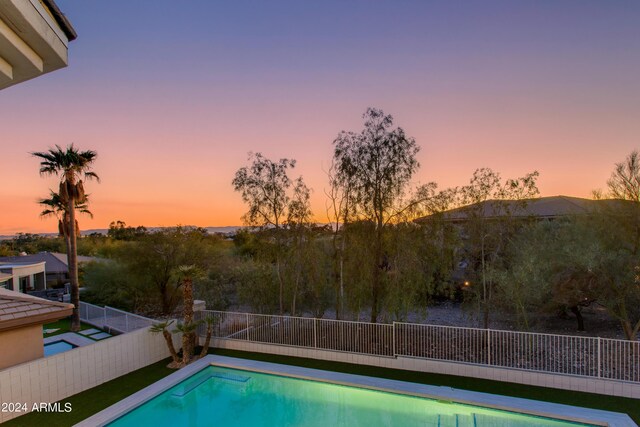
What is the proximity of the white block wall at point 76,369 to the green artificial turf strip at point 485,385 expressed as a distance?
7.70ft

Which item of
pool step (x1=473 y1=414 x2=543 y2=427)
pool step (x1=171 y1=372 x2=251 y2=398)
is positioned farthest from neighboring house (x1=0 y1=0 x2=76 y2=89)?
pool step (x1=171 y1=372 x2=251 y2=398)

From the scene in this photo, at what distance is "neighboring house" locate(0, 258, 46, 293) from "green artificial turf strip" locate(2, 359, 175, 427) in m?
9.08

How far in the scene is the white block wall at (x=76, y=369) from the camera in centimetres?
660

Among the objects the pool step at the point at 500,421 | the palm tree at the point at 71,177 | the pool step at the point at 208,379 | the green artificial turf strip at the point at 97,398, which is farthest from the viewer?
the palm tree at the point at 71,177

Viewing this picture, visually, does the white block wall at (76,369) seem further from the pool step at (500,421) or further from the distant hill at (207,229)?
the pool step at (500,421)

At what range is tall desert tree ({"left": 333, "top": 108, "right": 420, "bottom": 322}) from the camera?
10.2 m

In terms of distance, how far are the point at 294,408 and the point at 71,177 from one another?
10.8 meters

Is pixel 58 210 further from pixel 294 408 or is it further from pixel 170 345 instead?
pixel 294 408

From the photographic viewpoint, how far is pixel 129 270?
16000mm

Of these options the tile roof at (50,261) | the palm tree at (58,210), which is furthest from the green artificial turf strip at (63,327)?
the tile roof at (50,261)

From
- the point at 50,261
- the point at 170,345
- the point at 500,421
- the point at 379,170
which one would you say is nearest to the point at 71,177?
the point at 170,345

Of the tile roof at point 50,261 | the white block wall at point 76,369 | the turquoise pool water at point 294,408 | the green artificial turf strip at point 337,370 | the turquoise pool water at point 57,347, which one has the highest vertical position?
the tile roof at point 50,261

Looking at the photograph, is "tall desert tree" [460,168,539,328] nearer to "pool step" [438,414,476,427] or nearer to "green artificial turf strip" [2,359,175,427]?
"pool step" [438,414,476,427]

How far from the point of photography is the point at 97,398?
286 inches
